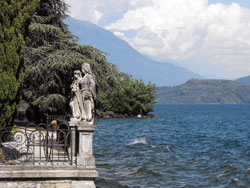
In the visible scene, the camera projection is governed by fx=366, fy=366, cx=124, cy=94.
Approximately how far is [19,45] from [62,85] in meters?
10.0

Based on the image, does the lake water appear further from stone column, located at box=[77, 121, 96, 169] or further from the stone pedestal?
the stone pedestal

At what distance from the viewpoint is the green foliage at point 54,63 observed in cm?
1939

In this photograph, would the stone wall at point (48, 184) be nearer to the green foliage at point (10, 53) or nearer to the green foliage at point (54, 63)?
the green foliage at point (10, 53)

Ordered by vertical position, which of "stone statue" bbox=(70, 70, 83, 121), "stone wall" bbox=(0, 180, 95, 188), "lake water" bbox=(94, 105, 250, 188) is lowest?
"lake water" bbox=(94, 105, 250, 188)

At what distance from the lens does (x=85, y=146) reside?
388 inches

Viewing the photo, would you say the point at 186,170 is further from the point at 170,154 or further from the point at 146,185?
the point at 170,154

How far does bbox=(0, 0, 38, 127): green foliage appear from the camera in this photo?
10.1m

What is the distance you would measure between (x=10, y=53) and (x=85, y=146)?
3.37m

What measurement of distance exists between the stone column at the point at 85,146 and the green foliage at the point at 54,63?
939cm

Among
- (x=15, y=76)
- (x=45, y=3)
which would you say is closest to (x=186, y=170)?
(x=15, y=76)

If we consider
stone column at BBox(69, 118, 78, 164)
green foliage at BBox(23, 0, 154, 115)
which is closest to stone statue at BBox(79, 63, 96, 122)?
stone column at BBox(69, 118, 78, 164)

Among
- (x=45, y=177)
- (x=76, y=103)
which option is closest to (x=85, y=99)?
(x=76, y=103)

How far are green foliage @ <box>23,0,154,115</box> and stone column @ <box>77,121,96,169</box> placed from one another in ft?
30.8

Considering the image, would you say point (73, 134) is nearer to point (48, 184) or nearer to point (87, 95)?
point (87, 95)
